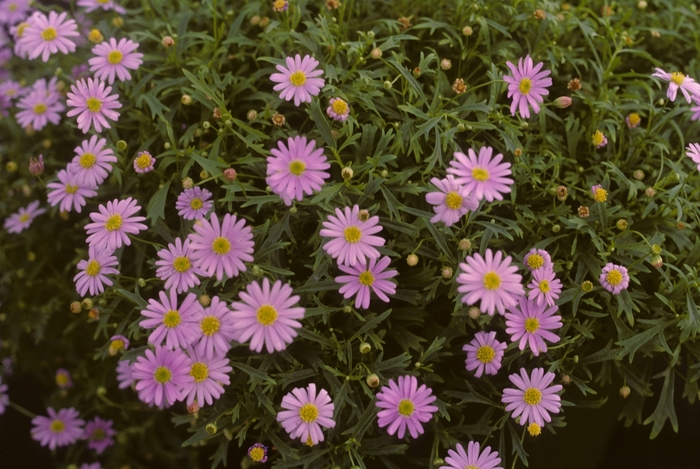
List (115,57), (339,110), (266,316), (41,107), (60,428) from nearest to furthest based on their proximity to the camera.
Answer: (266,316) < (339,110) < (115,57) < (41,107) < (60,428)

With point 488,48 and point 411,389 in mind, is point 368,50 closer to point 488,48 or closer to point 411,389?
point 488,48

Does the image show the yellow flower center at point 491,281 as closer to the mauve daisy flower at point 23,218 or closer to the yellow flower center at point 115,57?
the yellow flower center at point 115,57

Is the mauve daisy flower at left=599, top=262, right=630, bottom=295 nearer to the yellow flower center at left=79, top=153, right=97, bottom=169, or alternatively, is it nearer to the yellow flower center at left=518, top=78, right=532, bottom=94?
the yellow flower center at left=518, top=78, right=532, bottom=94

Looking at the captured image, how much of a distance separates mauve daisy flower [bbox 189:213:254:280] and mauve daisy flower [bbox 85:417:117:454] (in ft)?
2.24

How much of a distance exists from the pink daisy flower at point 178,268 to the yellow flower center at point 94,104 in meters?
0.25

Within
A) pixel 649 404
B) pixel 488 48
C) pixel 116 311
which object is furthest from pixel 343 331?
pixel 649 404

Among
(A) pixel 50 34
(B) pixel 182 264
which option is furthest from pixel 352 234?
(A) pixel 50 34

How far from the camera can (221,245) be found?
775mm

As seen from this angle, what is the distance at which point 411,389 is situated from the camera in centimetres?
83

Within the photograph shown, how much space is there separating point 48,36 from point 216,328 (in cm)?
63

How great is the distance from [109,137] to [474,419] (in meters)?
0.79

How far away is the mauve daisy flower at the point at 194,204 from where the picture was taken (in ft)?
2.95

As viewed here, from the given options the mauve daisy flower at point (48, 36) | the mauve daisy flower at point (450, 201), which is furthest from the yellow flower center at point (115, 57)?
the mauve daisy flower at point (450, 201)

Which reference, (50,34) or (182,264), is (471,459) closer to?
(182,264)
